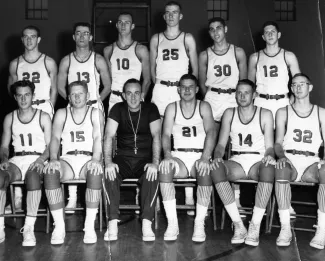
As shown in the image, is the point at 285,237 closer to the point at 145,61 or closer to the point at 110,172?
the point at 110,172

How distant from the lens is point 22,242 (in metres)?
3.72

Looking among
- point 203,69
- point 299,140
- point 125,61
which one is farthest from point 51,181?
point 299,140

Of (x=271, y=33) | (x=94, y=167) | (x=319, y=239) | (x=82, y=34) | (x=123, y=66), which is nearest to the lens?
(x=319, y=239)

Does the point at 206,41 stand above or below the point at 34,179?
above

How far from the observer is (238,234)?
375cm

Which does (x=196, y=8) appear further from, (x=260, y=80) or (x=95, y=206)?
(x=95, y=206)

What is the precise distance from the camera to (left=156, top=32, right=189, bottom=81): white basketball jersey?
4.71 metres

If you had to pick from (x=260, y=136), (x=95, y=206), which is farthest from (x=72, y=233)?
(x=260, y=136)

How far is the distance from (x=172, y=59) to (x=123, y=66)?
1.61ft

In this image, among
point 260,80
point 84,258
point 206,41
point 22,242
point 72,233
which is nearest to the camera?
point 84,258

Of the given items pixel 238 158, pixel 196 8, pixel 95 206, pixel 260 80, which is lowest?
pixel 95 206

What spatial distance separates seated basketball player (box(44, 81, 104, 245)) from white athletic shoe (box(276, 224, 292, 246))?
137 cm

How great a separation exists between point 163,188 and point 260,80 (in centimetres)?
153

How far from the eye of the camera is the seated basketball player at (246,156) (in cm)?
376
